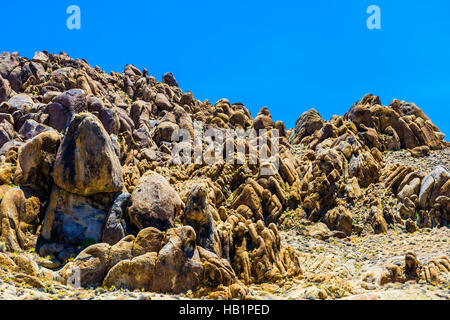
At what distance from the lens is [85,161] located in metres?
27.9

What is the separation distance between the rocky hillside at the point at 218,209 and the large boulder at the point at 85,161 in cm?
9

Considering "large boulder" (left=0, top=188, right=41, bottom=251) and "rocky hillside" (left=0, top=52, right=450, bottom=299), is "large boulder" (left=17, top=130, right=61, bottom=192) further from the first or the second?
"large boulder" (left=0, top=188, right=41, bottom=251)

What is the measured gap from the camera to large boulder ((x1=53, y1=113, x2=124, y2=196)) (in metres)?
27.8

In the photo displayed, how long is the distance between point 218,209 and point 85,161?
15.1 metres

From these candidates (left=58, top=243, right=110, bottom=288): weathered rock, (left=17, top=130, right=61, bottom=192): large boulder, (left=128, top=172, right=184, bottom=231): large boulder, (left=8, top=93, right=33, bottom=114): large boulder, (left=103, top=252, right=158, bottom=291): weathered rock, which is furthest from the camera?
(left=8, top=93, right=33, bottom=114): large boulder

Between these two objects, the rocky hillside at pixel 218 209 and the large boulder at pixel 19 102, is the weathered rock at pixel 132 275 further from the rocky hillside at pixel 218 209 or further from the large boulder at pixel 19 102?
the large boulder at pixel 19 102

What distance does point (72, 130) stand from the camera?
2870cm

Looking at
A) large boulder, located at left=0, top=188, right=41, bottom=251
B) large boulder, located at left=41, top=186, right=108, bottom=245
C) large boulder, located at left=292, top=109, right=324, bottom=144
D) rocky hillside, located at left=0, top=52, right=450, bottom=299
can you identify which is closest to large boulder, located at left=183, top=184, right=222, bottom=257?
rocky hillside, located at left=0, top=52, right=450, bottom=299

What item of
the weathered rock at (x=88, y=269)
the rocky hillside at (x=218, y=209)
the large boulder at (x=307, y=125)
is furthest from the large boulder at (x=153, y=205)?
the large boulder at (x=307, y=125)

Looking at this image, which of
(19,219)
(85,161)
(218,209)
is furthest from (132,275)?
(218,209)

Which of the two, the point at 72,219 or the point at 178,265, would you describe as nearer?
the point at 178,265

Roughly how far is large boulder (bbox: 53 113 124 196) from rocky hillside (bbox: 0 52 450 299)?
0.30ft

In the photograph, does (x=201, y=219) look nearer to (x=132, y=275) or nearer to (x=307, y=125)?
(x=132, y=275)
